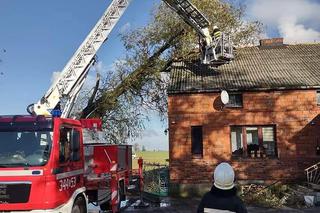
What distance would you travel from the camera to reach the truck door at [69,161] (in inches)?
351

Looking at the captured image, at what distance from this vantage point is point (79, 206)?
10.1 meters

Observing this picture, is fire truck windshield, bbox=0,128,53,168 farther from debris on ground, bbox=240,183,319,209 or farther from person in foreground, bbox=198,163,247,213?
debris on ground, bbox=240,183,319,209

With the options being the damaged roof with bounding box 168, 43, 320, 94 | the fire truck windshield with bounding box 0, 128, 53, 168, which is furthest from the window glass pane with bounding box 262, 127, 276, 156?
the fire truck windshield with bounding box 0, 128, 53, 168

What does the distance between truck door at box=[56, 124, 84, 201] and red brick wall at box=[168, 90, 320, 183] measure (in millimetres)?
10946

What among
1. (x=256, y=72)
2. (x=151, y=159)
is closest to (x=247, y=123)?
(x=256, y=72)

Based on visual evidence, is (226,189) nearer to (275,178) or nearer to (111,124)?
(275,178)

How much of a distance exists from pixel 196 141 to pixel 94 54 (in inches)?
269

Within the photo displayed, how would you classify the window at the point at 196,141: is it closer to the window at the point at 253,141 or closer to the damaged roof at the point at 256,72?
the window at the point at 253,141

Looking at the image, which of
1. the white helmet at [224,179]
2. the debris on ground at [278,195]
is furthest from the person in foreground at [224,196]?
the debris on ground at [278,195]

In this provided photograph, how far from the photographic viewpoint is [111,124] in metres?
26.8

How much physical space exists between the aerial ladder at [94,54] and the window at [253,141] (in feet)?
14.6

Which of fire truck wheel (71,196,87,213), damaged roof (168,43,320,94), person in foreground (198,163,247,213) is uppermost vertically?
damaged roof (168,43,320,94)

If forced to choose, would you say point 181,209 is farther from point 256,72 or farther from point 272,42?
point 272,42

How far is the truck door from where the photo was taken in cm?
891
